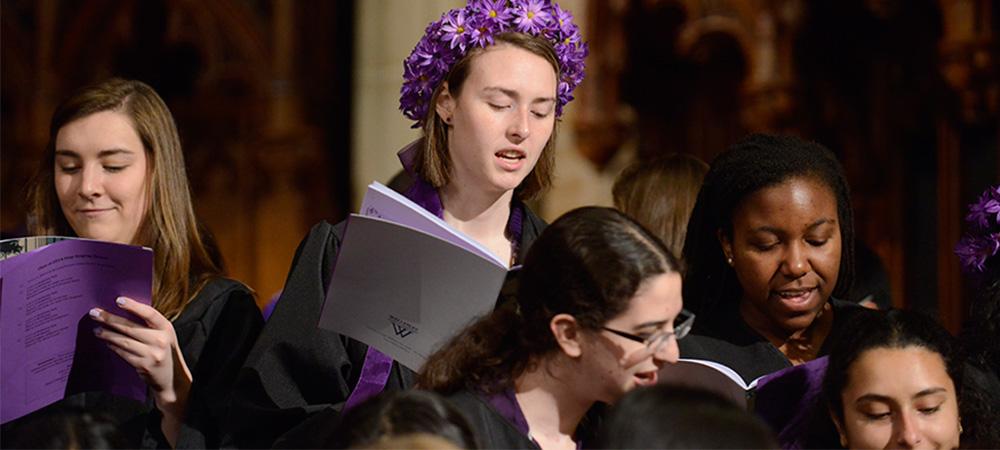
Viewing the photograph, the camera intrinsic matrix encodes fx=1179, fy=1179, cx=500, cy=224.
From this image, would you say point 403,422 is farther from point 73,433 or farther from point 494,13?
point 494,13

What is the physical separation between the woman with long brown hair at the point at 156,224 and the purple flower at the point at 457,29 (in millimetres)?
754

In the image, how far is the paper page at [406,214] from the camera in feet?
6.72

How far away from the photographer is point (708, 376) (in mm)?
2129

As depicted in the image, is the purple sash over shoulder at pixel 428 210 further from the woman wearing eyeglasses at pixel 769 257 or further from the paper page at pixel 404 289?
the woman wearing eyeglasses at pixel 769 257

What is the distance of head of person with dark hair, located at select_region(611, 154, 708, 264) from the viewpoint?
121 inches

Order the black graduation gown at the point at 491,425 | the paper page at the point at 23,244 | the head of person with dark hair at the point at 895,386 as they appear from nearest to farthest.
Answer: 1. the black graduation gown at the point at 491,425
2. the head of person with dark hair at the point at 895,386
3. the paper page at the point at 23,244

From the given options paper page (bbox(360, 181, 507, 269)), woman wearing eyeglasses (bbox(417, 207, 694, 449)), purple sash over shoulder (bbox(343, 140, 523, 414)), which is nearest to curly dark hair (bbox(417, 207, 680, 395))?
woman wearing eyeglasses (bbox(417, 207, 694, 449))

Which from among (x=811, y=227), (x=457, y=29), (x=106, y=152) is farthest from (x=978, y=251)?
(x=106, y=152)

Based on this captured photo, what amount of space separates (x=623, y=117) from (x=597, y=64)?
378 millimetres

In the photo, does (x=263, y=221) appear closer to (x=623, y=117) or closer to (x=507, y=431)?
(x=623, y=117)

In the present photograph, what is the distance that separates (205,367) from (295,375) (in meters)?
0.38

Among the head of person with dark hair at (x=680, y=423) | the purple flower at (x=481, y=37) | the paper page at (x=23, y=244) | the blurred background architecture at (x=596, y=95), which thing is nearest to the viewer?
the head of person with dark hair at (x=680, y=423)

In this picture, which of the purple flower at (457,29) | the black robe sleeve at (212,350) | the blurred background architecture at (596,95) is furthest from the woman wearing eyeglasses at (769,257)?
the blurred background architecture at (596,95)

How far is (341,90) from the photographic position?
216 inches
